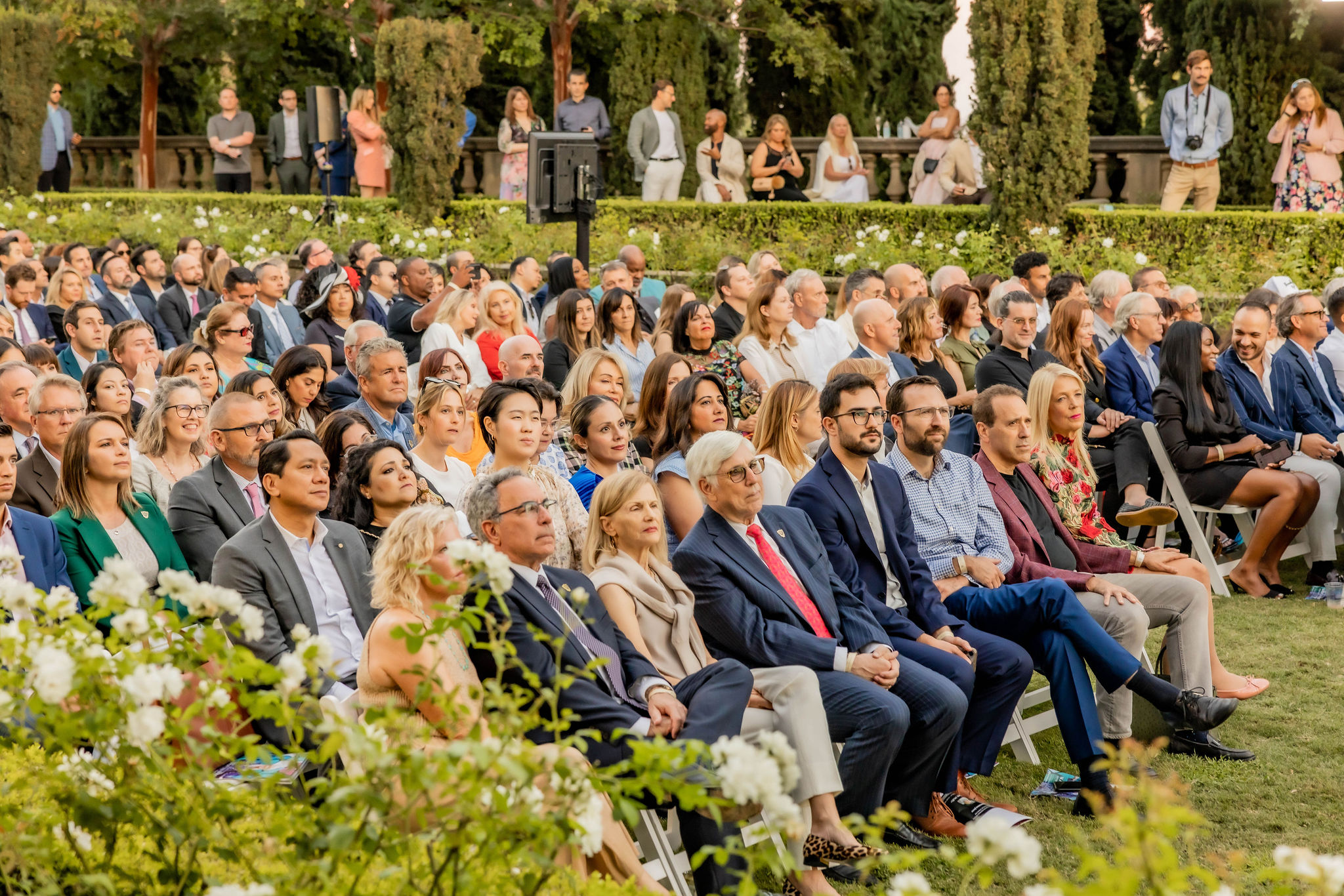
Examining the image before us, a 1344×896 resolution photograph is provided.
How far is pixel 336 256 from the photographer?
15898 mm

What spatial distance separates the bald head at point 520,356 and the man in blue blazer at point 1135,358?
133 inches

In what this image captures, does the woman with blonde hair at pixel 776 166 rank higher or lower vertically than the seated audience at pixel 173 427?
higher

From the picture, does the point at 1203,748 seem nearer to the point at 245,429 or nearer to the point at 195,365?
the point at 245,429

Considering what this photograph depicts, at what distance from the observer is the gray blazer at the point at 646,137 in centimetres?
1731

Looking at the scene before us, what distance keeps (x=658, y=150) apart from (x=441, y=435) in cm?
1166

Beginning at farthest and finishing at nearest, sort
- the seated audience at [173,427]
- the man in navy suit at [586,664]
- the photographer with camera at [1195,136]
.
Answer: the photographer with camera at [1195,136] → the seated audience at [173,427] → the man in navy suit at [586,664]

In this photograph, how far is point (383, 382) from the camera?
7082 millimetres

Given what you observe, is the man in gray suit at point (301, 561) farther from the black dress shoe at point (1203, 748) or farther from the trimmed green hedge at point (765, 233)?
the trimmed green hedge at point (765, 233)

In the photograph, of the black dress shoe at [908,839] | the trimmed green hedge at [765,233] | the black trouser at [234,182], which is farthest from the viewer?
the black trouser at [234,182]

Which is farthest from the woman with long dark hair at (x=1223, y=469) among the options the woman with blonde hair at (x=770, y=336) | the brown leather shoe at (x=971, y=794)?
the brown leather shoe at (x=971, y=794)

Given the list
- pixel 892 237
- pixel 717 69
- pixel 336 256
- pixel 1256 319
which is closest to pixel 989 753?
pixel 1256 319

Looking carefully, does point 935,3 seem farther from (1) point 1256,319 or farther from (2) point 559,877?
(2) point 559,877

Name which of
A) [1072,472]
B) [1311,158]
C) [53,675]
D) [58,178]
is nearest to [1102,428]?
[1072,472]

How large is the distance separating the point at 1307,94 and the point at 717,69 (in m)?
9.07
